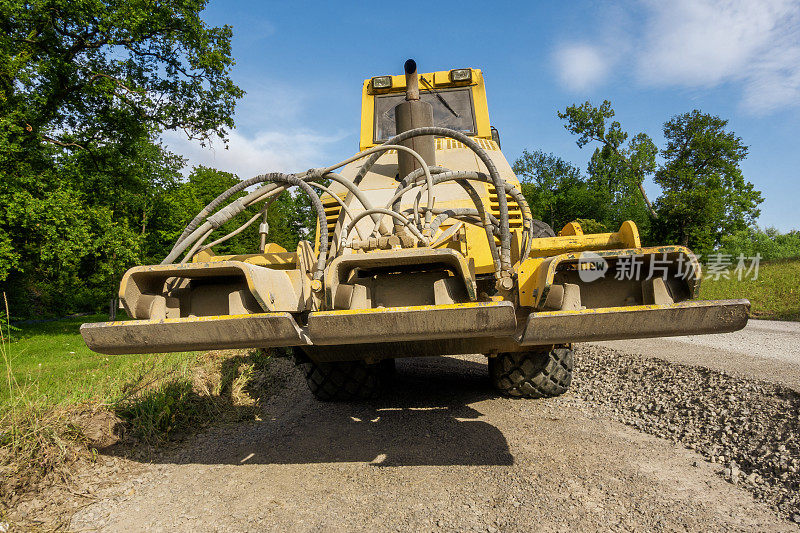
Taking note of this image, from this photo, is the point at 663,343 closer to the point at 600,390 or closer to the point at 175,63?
the point at 600,390

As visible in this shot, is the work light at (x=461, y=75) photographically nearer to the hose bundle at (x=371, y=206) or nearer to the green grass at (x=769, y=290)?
the hose bundle at (x=371, y=206)

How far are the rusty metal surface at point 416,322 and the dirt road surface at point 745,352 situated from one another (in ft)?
10.9

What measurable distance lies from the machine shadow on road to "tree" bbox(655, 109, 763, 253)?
2375 centimetres

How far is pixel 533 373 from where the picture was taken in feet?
13.2

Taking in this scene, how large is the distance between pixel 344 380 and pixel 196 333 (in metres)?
2.24

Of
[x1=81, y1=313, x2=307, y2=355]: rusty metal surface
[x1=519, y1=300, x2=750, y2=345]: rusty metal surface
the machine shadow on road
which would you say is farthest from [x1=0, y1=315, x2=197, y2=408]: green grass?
[x1=519, y1=300, x2=750, y2=345]: rusty metal surface

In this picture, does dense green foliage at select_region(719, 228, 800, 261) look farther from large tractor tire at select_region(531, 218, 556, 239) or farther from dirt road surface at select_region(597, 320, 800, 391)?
large tractor tire at select_region(531, 218, 556, 239)

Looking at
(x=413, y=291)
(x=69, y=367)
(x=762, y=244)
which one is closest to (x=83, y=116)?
(x=69, y=367)

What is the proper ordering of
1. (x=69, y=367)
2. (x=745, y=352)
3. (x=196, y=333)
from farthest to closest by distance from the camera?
(x=69, y=367) < (x=745, y=352) < (x=196, y=333)

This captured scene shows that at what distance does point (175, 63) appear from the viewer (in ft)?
49.2

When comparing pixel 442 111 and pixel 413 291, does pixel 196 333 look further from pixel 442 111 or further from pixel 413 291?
pixel 442 111

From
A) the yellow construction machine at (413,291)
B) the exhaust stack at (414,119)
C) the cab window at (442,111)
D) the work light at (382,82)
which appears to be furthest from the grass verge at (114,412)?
the work light at (382,82)

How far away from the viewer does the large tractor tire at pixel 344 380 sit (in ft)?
13.8

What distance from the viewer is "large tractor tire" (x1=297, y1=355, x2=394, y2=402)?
4191mm
